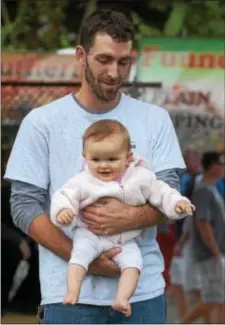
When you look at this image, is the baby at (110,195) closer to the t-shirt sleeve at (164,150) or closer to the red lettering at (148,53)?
the t-shirt sleeve at (164,150)

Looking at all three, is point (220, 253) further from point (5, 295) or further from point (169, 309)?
point (5, 295)

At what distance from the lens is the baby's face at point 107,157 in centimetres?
350

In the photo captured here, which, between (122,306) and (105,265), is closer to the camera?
(122,306)

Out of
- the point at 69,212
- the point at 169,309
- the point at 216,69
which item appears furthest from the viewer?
the point at 169,309

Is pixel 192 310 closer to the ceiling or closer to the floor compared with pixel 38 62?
closer to the floor

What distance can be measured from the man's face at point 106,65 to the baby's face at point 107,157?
18 cm

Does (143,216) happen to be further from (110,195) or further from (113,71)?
(113,71)

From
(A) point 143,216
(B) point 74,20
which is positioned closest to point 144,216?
(A) point 143,216

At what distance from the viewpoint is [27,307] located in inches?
293

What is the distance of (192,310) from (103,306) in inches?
146

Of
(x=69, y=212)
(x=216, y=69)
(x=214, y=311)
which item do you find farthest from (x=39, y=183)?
(x=214, y=311)

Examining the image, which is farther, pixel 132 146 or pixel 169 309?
pixel 169 309

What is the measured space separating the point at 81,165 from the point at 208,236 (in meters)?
3.55

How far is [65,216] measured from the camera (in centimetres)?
342
